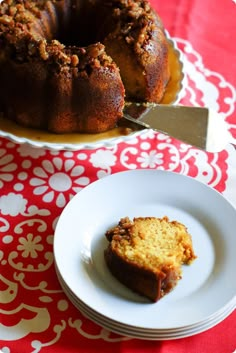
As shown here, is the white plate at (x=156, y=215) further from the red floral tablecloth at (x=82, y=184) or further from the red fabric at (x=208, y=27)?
the red fabric at (x=208, y=27)

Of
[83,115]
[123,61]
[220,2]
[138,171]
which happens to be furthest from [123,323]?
[220,2]

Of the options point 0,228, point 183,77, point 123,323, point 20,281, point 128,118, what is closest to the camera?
point 123,323

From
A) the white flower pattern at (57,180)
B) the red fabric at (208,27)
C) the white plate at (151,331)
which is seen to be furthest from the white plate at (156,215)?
the red fabric at (208,27)

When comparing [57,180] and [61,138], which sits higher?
[61,138]

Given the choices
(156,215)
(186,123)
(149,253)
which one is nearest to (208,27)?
(186,123)

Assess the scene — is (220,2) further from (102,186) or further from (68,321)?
(68,321)

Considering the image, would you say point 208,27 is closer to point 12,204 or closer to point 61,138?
point 61,138

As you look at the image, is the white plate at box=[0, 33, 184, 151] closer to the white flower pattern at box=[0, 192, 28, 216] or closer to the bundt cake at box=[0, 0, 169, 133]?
the bundt cake at box=[0, 0, 169, 133]
